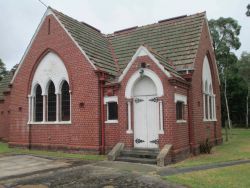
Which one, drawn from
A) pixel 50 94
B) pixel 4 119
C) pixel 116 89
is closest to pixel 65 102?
pixel 50 94

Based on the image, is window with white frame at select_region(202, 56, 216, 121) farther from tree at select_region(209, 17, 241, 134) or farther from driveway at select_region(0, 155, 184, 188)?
tree at select_region(209, 17, 241, 134)

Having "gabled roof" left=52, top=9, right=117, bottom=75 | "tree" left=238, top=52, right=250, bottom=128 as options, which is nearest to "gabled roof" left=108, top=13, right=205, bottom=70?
"gabled roof" left=52, top=9, right=117, bottom=75

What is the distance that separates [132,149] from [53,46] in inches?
334

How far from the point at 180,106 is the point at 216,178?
526cm

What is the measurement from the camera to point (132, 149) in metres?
13.1

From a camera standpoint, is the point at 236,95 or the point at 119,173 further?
the point at 236,95

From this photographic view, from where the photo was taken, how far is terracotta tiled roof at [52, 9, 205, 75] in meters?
15.7

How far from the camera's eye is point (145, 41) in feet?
62.5

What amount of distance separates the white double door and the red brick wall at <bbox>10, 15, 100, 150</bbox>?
7.86 feet

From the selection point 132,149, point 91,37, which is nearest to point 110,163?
point 132,149

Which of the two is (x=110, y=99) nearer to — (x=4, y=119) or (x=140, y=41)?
(x=140, y=41)

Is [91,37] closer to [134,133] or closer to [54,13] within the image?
[54,13]

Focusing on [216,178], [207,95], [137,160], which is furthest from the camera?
[207,95]

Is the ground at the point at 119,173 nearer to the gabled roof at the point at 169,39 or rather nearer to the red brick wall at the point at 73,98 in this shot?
the red brick wall at the point at 73,98
